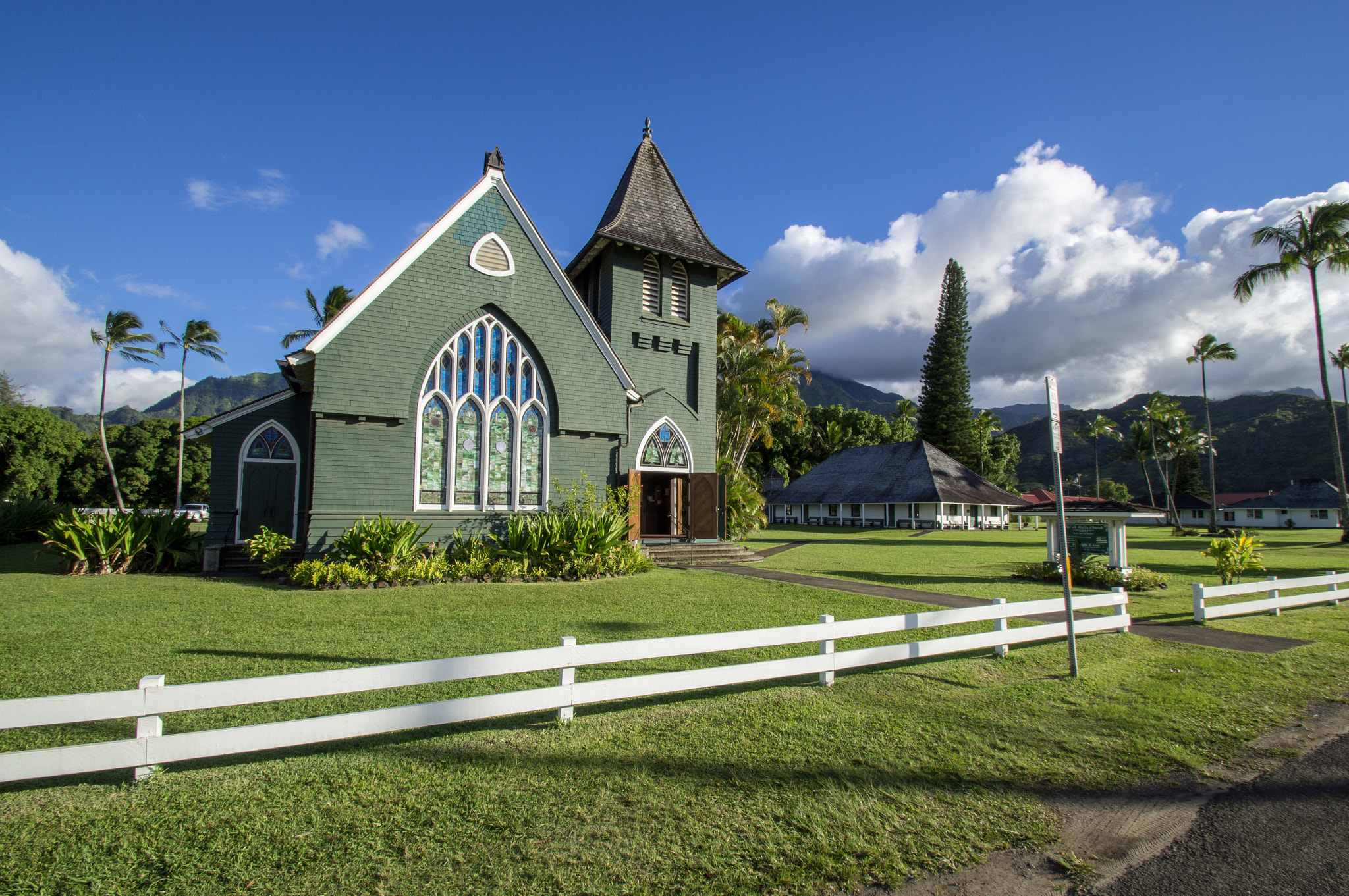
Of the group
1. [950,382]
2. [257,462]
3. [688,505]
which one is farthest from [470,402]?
[950,382]

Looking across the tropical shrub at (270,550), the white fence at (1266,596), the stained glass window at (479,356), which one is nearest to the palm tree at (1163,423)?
the white fence at (1266,596)

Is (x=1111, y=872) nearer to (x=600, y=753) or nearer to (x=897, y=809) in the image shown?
(x=897, y=809)

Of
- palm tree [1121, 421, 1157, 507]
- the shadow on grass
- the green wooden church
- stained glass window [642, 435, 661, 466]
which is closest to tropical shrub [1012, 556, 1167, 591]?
the green wooden church

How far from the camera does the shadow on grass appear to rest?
698 centimetres

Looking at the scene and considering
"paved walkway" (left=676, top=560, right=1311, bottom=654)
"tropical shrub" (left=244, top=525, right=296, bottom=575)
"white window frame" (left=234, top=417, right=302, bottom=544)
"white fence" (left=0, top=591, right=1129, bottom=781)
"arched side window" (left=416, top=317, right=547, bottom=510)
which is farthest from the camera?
"white window frame" (left=234, top=417, right=302, bottom=544)

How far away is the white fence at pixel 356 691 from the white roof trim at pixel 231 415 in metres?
12.6

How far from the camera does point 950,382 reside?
59.9 metres

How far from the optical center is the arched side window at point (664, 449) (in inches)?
724

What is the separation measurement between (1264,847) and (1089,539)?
12.2 m

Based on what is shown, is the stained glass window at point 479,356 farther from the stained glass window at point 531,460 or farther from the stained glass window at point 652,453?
the stained glass window at point 652,453

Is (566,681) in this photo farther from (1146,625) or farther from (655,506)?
(655,506)

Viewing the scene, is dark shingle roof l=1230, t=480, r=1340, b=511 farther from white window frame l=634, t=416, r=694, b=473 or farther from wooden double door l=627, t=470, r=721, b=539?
white window frame l=634, t=416, r=694, b=473

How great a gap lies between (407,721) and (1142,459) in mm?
75541

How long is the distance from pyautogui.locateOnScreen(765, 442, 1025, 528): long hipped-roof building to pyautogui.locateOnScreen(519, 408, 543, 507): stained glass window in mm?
36015
